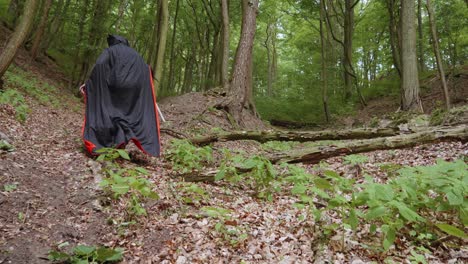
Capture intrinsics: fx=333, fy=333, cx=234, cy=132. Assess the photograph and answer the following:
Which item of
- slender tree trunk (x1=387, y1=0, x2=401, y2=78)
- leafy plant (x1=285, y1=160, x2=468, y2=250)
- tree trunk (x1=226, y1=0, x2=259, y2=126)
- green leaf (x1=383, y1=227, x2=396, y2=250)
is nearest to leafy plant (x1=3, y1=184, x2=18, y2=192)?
leafy plant (x1=285, y1=160, x2=468, y2=250)

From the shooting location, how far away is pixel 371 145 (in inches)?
230

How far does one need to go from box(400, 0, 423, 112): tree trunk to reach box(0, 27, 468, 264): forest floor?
5.14 m

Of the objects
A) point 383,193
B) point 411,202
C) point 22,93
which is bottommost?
point 411,202

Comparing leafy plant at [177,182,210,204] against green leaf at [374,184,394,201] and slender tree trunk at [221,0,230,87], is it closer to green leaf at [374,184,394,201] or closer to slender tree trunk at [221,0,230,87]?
green leaf at [374,184,394,201]

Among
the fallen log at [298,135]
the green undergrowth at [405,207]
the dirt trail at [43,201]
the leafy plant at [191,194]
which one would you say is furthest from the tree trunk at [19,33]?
the green undergrowth at [405,207]

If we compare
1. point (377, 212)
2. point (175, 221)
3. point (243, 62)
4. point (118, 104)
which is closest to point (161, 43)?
point (243, 62)

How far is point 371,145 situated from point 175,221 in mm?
3839

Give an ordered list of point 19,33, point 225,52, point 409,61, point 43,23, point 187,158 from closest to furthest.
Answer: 1. point 187,158
2. point 19,33
3. point 409,61
4. point 43,23
5. point 225,52

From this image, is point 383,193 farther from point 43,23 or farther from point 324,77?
point 324,77

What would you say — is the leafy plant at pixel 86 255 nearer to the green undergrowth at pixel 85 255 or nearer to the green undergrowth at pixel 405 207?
the green undergrowth at pixel 85 255

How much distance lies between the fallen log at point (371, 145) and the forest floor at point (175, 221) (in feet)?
0.84

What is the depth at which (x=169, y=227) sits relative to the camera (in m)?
3.46

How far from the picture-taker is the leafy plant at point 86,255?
2.62m

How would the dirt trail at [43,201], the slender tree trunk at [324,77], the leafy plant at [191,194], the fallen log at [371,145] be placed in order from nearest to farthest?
the dirt trail at [43,201], the leafy plant at [191,194], the fallen log at [371,145], the slender tree trunk at [324,77]
